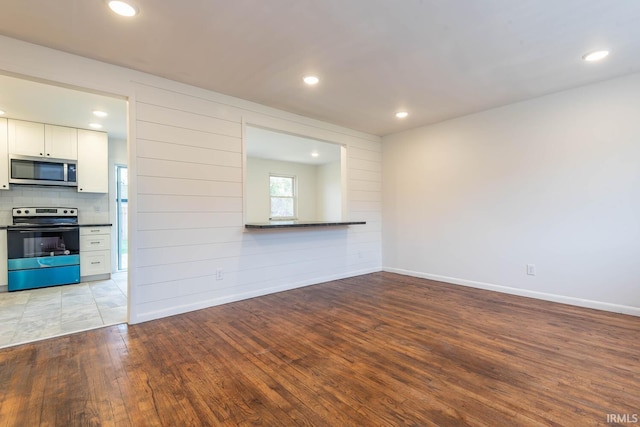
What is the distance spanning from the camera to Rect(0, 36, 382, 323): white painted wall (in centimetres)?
290

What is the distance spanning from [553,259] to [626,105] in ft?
6.07

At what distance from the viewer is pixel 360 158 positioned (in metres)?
5.35

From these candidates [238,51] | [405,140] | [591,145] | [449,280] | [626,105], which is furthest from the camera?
[405,140]

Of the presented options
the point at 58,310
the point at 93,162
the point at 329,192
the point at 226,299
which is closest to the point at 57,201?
the point at 93,162

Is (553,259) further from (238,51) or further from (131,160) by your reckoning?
(131,160)

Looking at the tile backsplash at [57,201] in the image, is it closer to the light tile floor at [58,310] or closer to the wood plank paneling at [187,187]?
the light tile floor at [58,310]

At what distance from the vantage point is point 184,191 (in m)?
3.32

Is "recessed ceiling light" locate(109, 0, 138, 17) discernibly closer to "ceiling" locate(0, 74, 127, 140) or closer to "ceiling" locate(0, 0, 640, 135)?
"ceiling" locate(0, 0, 640, 135)

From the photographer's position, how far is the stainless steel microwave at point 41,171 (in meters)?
4.42

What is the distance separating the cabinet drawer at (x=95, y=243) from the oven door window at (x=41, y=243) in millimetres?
78

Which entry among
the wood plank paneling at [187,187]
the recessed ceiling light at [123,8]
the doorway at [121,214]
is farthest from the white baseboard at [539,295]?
the doorway at [121,214]

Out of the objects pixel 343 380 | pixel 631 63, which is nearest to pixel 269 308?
pixel 343 380

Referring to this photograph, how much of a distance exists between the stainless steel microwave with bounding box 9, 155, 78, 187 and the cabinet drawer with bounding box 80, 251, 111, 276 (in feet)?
3.97

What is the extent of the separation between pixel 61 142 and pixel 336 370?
18.3 ft
